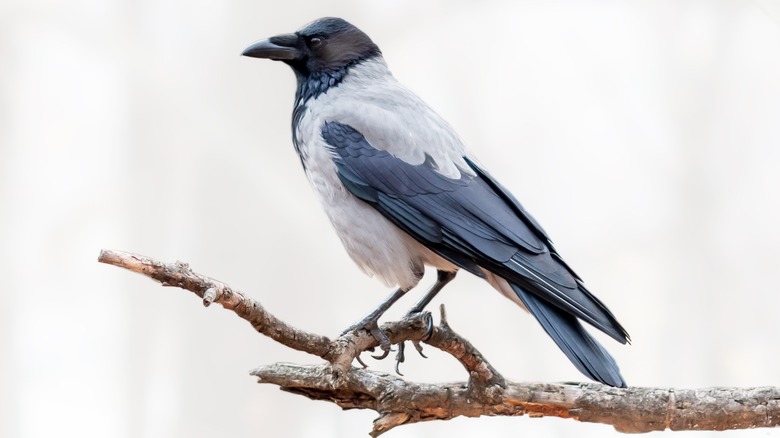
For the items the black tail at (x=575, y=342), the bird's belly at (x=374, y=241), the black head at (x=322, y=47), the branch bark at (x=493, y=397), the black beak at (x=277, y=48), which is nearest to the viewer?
the black tail at (x=575, y=342)

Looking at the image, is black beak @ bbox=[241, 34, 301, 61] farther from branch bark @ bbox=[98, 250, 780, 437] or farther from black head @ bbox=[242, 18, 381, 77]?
branch bark @ bbox=[98, 250, 780, 437]

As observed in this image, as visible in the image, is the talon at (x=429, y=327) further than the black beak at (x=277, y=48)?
No

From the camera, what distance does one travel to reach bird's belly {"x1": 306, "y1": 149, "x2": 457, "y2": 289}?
109 inches

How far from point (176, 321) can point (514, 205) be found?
6.11 feet

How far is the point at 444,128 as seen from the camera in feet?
9.81

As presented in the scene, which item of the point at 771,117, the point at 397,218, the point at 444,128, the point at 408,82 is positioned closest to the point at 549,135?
the point at 408,82

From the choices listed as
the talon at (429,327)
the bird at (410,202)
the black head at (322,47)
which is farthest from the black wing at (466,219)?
the black head at (322,47)

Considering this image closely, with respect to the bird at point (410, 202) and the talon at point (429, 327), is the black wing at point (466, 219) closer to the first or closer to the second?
the bird at point (410, 202)

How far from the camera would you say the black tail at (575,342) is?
7.92 ft

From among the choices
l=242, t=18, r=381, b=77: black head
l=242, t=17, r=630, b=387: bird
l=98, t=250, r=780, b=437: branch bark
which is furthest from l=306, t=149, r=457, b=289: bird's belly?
l=242, t=18, r=381, b=77: black head

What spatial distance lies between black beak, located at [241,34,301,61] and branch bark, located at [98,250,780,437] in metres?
1.04

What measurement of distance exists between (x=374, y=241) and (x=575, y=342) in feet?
2.23

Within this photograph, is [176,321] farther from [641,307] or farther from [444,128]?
[641,307]

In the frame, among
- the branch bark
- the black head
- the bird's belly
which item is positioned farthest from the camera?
the black head
